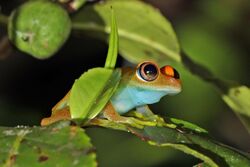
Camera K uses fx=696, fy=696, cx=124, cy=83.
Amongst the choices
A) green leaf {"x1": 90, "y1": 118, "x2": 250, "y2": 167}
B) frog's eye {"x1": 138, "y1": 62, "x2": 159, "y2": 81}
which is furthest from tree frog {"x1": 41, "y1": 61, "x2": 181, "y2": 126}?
green leaf {"x1": 90, "y1": 118, "x2": 250, "y2": 167}

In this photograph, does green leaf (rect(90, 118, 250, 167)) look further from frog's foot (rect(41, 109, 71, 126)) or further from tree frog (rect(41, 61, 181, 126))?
tree frog (rect(41, 61, 181, 126))

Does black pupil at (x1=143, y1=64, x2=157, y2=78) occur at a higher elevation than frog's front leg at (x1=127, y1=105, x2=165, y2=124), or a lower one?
higher

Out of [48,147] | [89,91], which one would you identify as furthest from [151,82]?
[48,147]

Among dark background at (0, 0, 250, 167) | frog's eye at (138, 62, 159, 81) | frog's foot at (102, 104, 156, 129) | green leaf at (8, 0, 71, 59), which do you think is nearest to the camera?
frog's foot at (102, 104, 156, 129)

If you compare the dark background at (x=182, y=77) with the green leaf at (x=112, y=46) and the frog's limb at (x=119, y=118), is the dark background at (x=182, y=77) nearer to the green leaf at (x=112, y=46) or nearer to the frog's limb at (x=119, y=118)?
the frog's limb at (x=119, y=118)

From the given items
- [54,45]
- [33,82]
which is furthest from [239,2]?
[54,45]

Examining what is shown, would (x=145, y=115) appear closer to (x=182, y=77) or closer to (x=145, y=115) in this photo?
(x=145, y=115)

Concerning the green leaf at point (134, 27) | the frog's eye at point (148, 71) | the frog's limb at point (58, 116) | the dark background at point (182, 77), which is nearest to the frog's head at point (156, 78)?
the frog's eye at point (148, 71)
